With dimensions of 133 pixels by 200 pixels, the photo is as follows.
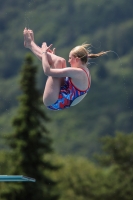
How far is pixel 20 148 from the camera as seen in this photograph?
3119cm

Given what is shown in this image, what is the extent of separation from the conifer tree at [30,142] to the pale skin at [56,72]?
2008cm

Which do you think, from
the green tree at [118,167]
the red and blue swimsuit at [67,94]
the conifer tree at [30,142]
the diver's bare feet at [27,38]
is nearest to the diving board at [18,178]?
the red and blue swimsuit at [67,94]

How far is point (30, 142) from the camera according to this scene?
3125 centimetres

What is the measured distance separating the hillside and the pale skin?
97054 mm

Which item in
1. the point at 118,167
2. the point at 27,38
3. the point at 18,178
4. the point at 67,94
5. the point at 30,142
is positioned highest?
the point at 118,167

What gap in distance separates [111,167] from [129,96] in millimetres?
88210

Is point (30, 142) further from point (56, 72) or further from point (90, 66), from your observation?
point (90, 66)

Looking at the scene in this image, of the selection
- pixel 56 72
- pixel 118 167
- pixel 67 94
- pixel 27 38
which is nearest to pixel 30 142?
pixel 118 167

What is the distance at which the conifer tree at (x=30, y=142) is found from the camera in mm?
30281

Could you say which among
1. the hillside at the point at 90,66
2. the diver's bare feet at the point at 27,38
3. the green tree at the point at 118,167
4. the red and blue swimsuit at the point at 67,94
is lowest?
the red and blue swimsuit at the point at 67,94

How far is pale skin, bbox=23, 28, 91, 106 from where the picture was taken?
9453 mm

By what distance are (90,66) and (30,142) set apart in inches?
4134

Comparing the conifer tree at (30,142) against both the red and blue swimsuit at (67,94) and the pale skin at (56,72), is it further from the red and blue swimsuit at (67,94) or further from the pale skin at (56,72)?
the pale skin at (56,72)

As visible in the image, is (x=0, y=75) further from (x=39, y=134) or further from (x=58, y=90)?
(x=58, y=90)
